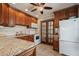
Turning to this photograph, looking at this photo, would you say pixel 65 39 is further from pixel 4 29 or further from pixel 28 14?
pixel 4 29

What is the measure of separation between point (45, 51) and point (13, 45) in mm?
526

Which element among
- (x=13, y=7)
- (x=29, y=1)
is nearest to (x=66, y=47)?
(x=29, y=1)

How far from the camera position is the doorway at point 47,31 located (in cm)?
186

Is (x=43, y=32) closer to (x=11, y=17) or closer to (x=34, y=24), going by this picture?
(x=34, y=24)

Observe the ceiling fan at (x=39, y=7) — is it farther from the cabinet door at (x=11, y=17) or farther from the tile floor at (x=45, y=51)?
the tile floor at (x=45, y=51)

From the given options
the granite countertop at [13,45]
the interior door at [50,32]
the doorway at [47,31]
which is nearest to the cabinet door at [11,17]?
the granite countertop at [13,45]

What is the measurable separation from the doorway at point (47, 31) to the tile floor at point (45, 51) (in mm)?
90

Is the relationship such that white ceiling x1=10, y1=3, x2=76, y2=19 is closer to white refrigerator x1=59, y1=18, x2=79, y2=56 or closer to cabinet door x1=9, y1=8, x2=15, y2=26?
cabinet door x1=9, y1=8, x2=15, y2=26

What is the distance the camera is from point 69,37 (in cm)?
191

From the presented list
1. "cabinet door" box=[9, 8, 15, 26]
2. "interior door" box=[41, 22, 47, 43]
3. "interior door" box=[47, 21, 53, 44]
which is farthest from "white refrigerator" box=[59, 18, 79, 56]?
"cabinet door" box=[9, 8, 15, 26]

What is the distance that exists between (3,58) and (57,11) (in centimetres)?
114

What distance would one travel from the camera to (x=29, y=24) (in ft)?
6.21

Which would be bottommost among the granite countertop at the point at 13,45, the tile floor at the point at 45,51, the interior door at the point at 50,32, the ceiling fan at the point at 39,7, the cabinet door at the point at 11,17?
the tile floor at the point at 45,51

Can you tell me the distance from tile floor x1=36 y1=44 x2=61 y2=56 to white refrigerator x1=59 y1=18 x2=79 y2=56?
0.48 ft
